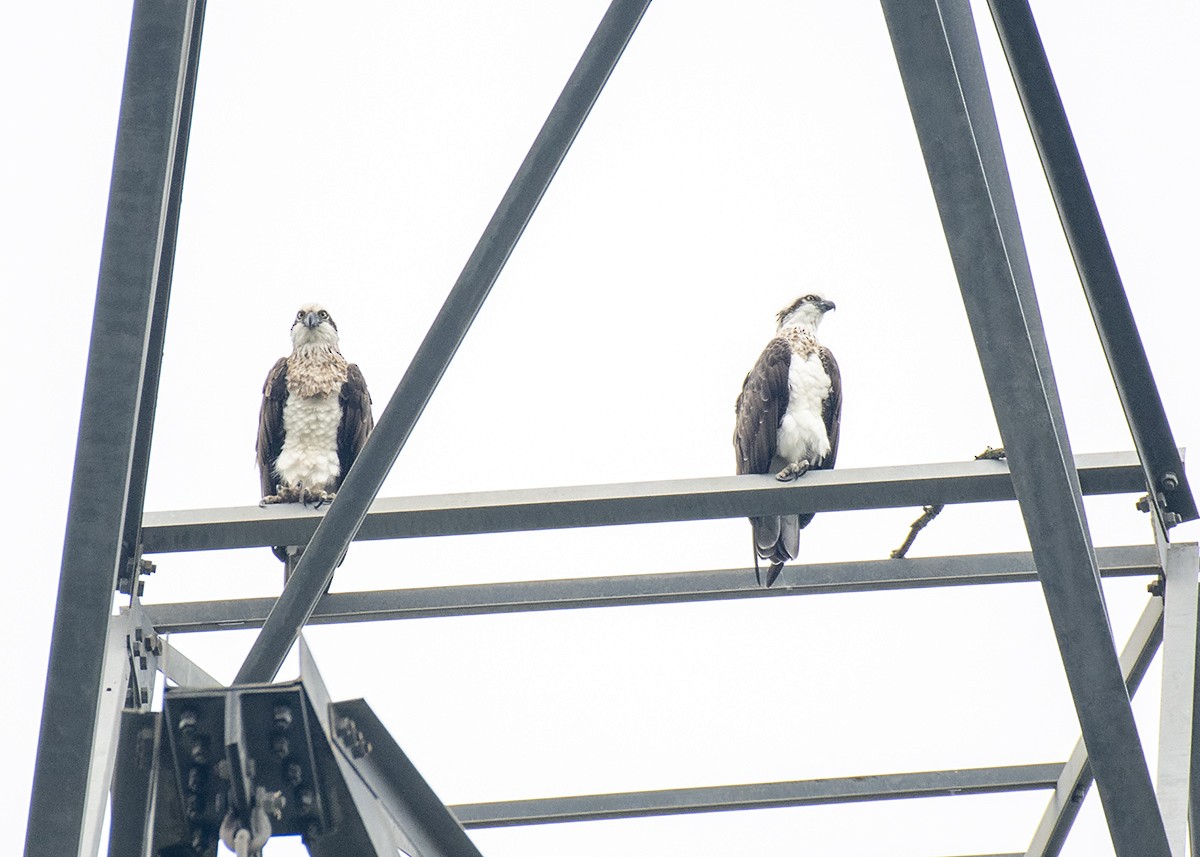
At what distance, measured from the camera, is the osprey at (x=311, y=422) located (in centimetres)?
778

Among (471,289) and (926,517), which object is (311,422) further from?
(471,289)

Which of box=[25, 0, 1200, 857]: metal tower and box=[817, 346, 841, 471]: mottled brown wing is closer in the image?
box=[25, 0, 1200, 857]: metal tower

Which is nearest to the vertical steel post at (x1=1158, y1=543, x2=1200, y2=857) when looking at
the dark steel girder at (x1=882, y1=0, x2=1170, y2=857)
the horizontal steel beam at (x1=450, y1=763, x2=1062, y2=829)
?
the dark steel girder at (x1=882, y1=0, x2=1170, y2=857)

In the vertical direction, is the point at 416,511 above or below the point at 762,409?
below

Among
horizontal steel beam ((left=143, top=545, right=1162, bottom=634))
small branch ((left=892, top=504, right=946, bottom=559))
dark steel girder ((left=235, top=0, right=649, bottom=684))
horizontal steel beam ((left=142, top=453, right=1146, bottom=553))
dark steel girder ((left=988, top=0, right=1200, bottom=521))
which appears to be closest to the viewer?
dark steel girder ((left=235, top=0, right=649, bottom=684))

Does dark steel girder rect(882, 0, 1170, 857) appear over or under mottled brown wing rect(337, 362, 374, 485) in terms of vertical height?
under

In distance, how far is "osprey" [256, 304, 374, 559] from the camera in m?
7.78

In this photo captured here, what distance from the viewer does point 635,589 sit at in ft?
20.1

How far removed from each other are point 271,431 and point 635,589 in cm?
268

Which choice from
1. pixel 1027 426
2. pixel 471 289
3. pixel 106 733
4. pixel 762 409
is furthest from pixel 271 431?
pixel 1027 426

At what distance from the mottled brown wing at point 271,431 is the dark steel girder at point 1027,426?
5.23 m

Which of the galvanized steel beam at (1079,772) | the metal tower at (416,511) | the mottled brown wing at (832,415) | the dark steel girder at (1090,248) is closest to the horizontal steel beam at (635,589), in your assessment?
the metal tower at (416,511)

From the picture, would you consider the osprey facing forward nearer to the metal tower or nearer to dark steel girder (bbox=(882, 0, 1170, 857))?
the metal tower

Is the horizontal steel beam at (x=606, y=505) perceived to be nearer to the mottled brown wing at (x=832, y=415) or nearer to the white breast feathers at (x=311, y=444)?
the white breast feathers at (x=311, y=444)
